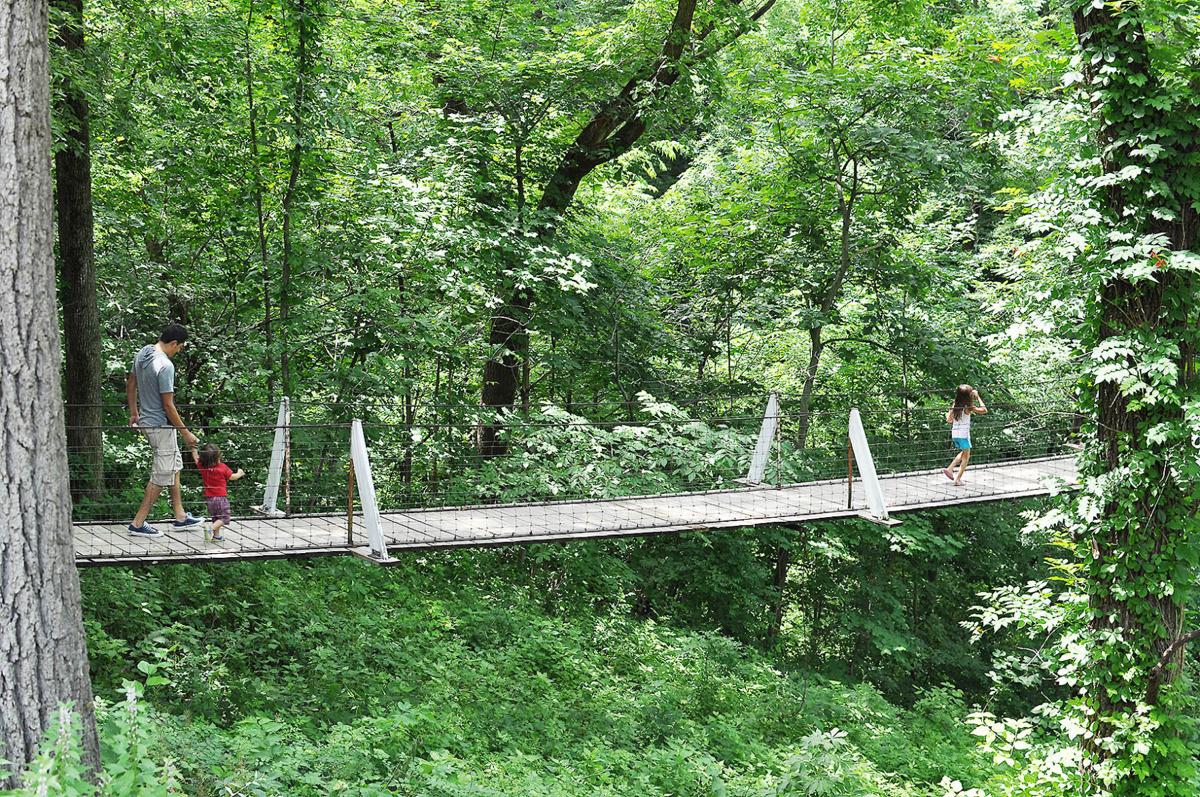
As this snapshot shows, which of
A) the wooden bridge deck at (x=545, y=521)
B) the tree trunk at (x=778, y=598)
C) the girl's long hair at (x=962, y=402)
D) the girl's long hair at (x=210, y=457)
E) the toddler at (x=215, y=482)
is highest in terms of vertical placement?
the girl's long hair at (x=962, y=402)

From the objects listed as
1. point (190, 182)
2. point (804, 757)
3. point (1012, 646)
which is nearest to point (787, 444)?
point (804, 757)

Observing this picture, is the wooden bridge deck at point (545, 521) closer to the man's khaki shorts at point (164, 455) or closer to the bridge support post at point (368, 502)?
the bridge support post at point (368, 502)

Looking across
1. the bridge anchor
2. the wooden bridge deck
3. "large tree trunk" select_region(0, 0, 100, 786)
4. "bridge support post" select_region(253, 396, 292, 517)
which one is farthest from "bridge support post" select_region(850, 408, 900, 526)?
"large tree trunk" select_region(0, 0, 100, 786)

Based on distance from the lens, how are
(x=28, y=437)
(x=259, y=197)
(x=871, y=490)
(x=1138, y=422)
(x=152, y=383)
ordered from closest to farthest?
(x=28, y=437) → (x=1138, y=422) → (x=152, y=383) → (x=871, y=490) → (x=259, y=197)

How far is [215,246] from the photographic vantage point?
8.34 m

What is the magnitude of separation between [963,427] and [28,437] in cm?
662

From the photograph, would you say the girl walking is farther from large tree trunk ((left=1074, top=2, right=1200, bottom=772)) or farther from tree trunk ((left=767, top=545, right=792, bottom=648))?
large tree trunk ((left=1074, top=2, right=1200, bottom=772))

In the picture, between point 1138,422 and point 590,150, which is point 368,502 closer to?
point 1138,422

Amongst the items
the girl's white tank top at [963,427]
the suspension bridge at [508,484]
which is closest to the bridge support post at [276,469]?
the suspension bridge at [508,484]

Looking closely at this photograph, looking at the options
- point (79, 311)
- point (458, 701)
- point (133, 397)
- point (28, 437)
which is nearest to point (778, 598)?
point (458, 701)

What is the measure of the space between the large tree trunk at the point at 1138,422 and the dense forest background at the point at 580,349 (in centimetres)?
15

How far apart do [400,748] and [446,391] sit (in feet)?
15.9

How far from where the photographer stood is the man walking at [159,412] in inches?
188

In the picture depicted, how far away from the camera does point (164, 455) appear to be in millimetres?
4910
